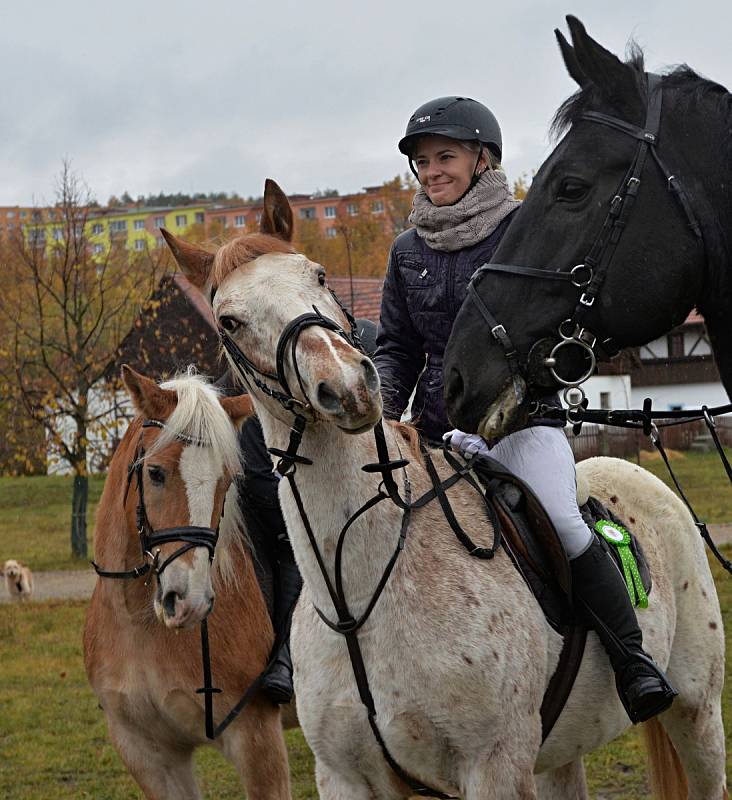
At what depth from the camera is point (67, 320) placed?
18703 millimetres

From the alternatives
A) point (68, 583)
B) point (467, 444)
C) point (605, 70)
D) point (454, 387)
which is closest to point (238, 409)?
point (467, 444)

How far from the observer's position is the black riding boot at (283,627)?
4789 mm

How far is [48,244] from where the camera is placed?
18734 millimetres

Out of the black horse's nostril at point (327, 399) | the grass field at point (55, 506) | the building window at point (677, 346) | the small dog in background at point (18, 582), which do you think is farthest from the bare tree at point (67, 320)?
the building window at point (677, 346)

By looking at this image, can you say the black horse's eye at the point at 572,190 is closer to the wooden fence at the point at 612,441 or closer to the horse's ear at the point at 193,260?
the horse's ear at the point at 193,260

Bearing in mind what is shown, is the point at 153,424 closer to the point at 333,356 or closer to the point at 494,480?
the point at 494,480

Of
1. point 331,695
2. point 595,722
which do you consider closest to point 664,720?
point 595,722

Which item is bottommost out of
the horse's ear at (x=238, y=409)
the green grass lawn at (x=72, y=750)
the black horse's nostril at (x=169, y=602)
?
the green grass lawn at (x=72, y=750)

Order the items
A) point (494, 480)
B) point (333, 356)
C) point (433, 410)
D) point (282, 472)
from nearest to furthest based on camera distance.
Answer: point (333, 356)
point (282, 472)
point (494, 480)
point (433, 410)

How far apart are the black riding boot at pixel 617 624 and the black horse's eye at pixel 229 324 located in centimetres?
147

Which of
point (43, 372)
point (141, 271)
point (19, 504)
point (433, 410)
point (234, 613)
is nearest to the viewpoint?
point (433, 410)

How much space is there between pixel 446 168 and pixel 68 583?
12.8 meters

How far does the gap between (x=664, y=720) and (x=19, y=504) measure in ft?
81.1

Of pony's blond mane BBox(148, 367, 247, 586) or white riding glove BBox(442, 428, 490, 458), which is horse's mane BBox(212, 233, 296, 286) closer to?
white riding glove BBox(442, 428, 490, 458)
